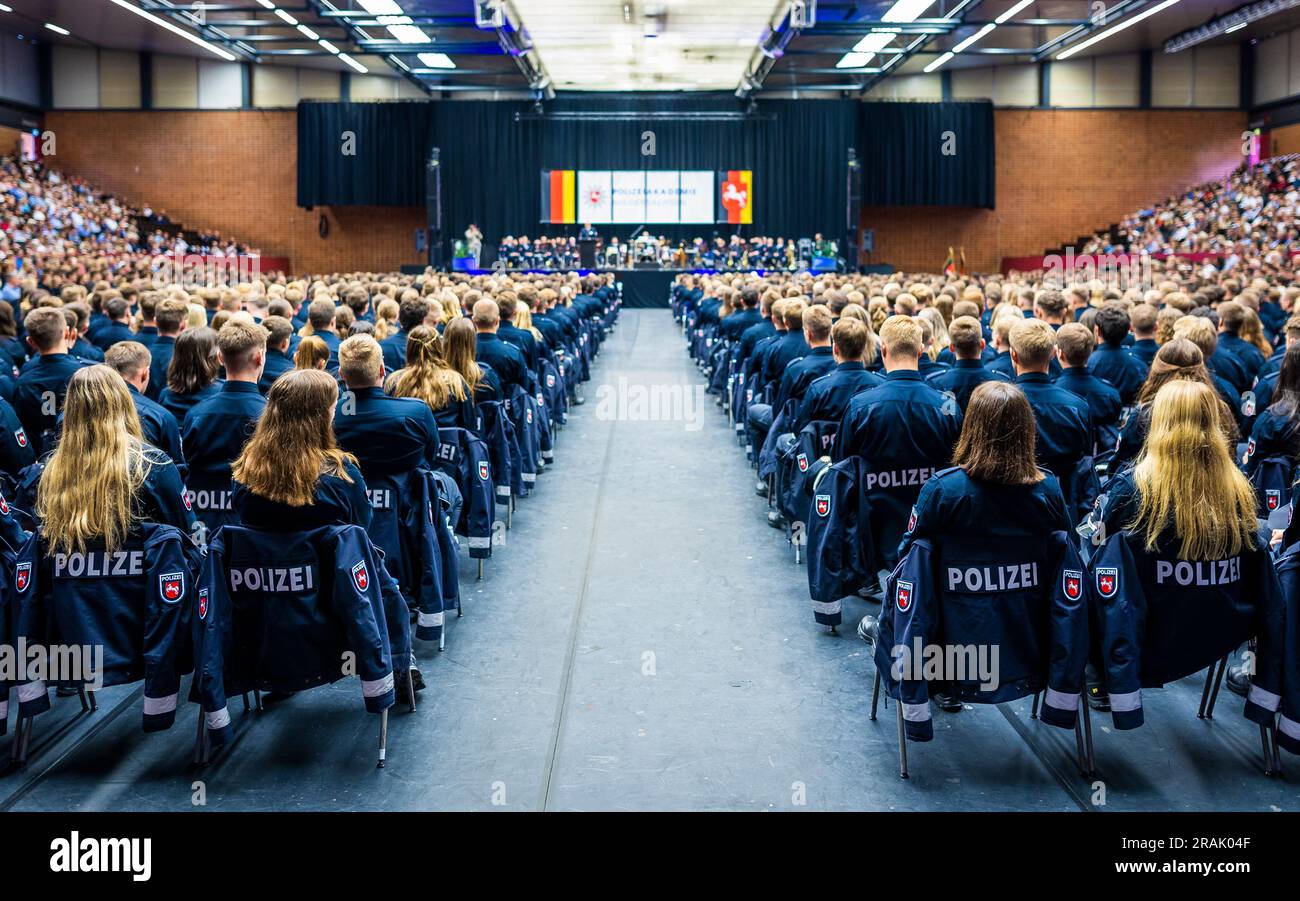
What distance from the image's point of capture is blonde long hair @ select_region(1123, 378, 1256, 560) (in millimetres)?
3502

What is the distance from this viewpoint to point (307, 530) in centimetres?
365

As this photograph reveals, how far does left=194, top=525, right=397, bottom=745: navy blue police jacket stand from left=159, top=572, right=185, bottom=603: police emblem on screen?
7cm

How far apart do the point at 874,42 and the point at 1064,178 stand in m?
9.44

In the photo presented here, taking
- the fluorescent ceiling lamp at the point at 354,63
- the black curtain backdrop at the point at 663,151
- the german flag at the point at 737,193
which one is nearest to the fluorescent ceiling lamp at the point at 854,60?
the black curtain backdrop at the point at 663,151

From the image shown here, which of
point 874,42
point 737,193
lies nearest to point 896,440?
point 874,42

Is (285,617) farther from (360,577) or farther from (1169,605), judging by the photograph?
(1169,605)

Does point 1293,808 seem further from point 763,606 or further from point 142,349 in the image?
point 142,349

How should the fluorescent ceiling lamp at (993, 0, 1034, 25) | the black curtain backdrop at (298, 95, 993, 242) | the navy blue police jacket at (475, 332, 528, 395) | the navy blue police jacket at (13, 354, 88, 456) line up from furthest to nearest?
1. the black curtain backdrop at (298, 95, 993, 242)
2. the fluorescent ceiling lamp at (993, 0, 1034, 25)
3. the navy blue police jacket at (475, 332, 528, 395)
4. the navy blue police jacket at (13, 354, 88, 456)

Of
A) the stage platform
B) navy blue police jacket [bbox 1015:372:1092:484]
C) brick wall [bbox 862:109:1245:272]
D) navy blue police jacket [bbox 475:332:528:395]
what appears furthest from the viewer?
brick wall [bbox 862:109:1245:272]

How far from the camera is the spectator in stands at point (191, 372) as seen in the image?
16.6ft

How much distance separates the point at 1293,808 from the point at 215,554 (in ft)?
11.0

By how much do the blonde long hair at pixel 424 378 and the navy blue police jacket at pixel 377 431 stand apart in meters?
0.98

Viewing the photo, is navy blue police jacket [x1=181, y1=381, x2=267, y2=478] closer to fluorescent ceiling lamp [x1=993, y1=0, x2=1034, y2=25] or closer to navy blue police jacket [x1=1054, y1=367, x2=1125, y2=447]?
navy blue police jacket [x1=1054, y1=367, x2=1125, y2=447]

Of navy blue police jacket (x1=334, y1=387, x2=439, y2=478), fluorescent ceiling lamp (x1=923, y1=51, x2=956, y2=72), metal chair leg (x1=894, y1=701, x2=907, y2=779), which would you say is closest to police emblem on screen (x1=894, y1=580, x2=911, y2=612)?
metal chair leg (x1=894, y1=701, x2=907, y2=779)
